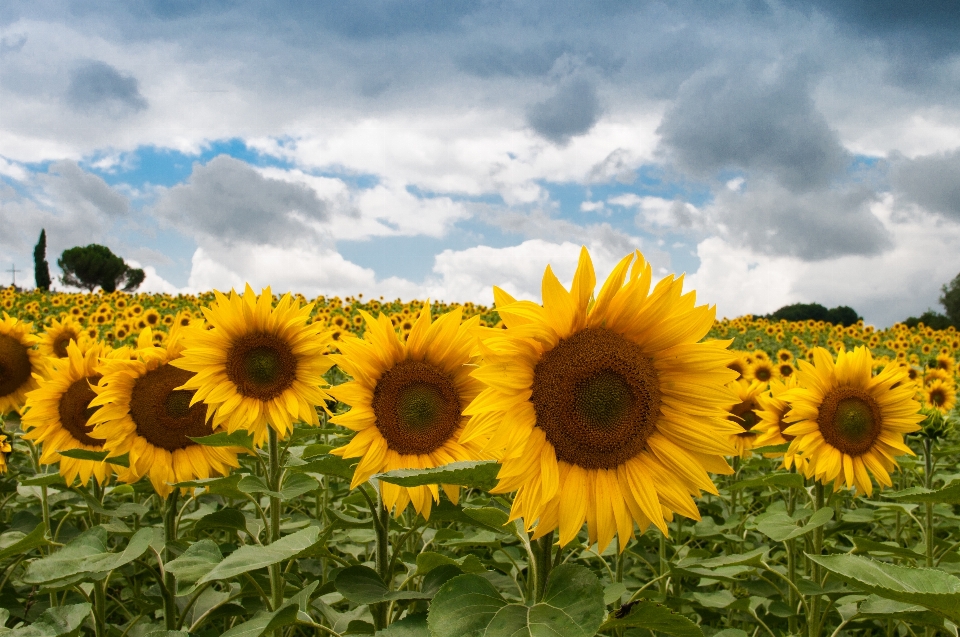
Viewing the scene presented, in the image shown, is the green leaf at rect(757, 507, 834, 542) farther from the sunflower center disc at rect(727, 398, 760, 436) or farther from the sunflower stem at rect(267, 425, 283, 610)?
the sunflower center disc at rect(727, 398, 760, 436)

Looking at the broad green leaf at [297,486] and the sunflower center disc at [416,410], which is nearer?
the sunflower center disc at [416,410]

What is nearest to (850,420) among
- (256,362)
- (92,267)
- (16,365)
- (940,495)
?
(940,495)

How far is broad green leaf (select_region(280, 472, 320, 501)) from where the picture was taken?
294cm

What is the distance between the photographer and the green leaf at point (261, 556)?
2.15 metres

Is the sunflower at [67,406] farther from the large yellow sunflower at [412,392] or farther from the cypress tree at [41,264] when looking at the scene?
the cypress tree at [41,264]

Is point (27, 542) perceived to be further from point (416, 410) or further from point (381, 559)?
point (416, 410)

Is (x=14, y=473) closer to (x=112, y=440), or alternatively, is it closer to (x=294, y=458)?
(x=112, y=440)

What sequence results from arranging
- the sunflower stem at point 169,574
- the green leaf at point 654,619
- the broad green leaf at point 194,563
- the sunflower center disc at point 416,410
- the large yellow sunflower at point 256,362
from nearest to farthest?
1. the green leaf at point 654,619
2. the broad green leaf at point 194,563
3. the sunflower center disc at point 416,410
4. the sunflower stem at point 169,574
5. the large yellow sunflower at point 256,362

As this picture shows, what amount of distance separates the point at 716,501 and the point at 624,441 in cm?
508

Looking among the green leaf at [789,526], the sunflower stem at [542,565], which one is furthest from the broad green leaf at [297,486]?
the green leaf at [789,526]

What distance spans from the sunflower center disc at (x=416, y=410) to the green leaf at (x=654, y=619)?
0.96 m

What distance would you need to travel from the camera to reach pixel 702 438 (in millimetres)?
2256

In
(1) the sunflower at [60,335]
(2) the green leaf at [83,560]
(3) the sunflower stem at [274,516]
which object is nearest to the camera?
(2) the green leaf at [83,560]

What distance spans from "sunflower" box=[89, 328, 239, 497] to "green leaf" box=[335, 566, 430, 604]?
67.6 inches
